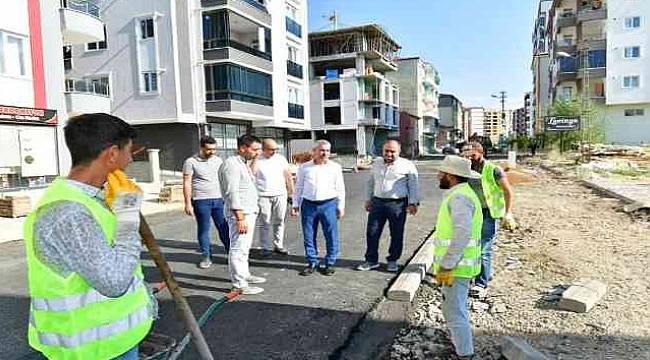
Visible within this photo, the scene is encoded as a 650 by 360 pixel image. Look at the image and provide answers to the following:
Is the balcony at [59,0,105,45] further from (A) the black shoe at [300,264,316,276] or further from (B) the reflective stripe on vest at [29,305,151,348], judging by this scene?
(B) the reflective stripe on vest at [29,305,151,348]

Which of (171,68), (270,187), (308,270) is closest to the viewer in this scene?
(308,270)

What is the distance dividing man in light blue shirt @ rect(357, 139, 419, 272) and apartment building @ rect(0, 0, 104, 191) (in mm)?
12712

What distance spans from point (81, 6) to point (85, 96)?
418 cm

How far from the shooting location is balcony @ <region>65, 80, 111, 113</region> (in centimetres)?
1628

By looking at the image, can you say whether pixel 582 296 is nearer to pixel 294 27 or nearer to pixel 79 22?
pixel 79 22

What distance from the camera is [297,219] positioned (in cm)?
1025

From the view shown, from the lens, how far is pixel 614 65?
43.8m

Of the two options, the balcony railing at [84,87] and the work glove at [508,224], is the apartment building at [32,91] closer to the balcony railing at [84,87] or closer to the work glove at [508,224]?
the balcony railing at [84,87]

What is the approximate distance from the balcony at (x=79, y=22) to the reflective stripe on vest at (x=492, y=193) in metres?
17.6

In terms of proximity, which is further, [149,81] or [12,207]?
[149,81]

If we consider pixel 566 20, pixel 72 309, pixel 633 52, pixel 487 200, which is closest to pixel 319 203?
pixel 487 200

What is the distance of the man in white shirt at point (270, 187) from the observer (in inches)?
255

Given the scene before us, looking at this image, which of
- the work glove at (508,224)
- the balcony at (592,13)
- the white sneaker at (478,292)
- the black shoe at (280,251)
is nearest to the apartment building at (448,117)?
the balcony at (592,13)

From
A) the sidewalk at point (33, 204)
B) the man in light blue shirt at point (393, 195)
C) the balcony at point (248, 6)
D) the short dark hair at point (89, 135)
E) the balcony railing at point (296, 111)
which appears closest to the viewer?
the short dark hair at point (89, 135)
